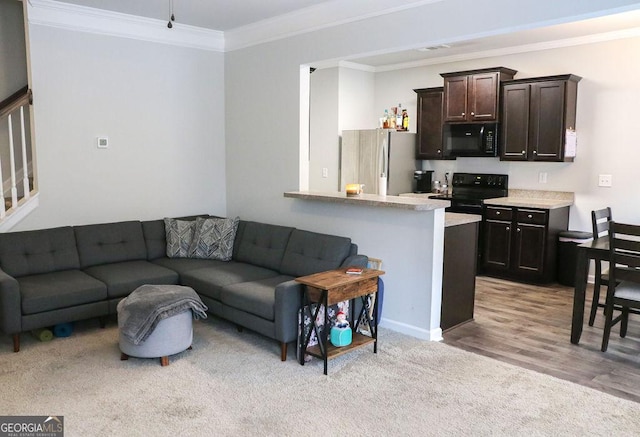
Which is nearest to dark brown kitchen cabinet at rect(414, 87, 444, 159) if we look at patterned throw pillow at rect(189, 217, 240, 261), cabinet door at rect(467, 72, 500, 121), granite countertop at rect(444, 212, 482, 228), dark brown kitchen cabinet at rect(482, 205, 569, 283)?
cabinet door at rect(467, 72, 500, 121)

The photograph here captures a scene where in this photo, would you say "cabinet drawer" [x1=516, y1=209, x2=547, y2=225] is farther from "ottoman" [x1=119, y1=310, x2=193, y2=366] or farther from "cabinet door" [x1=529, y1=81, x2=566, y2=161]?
"ottoman" [x1=119, y1=310, x2=193, y2=366]

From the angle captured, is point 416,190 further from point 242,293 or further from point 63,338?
point 63,338

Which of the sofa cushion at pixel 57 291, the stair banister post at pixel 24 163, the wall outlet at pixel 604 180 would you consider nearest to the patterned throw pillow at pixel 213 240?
the sofa cushion at pixel 57 291

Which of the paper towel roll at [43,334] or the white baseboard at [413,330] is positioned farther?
the white baseboard at [413,330]

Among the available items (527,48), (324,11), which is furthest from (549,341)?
(527,48)

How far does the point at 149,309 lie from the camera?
3365 millimetres

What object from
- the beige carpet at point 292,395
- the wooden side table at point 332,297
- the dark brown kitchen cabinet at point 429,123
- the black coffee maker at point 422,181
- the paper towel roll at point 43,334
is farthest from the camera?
the black coffee maker at point 422,181

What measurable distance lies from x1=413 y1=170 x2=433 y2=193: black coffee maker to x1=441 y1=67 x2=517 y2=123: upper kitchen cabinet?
2.73 feet

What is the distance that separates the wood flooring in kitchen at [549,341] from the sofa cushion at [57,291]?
2.74 meters

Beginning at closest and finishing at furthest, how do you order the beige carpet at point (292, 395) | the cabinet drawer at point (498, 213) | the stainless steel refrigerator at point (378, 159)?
the beige carpet at point (292, 395)
the cabinet drawer at point (498, 213)
the stainless steel refrigerator at point (378, 159)

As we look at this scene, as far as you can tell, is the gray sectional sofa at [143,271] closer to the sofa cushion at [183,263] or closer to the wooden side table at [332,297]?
the sofa cushion at [183,263]

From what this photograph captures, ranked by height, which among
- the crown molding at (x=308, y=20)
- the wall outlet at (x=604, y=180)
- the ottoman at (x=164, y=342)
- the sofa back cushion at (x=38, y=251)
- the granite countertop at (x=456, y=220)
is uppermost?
the crown molding at (x=308, y=20)

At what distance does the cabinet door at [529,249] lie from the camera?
5551 mm

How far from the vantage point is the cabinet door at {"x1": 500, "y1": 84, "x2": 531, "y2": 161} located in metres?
5.77
